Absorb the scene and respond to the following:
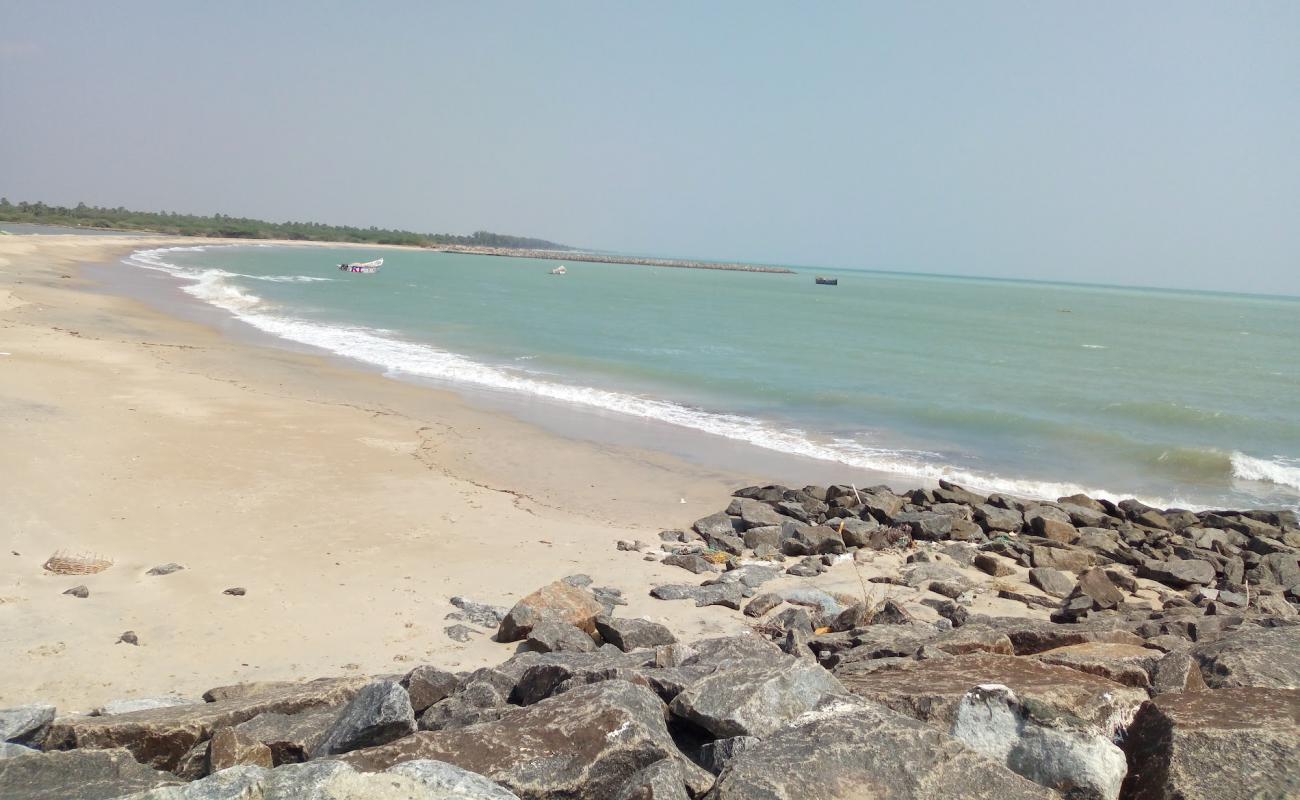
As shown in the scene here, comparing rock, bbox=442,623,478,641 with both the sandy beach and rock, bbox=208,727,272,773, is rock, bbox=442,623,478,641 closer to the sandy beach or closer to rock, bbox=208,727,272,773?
the sandy beach

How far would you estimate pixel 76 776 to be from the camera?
3691 millimetres

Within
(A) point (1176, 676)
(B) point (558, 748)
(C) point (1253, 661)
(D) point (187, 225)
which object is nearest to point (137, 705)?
(B) point (558, 748)

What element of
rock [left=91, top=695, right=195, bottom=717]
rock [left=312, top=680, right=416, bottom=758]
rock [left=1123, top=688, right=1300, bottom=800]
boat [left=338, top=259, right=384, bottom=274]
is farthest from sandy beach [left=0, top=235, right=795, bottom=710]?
boat [left=338, top=259, right=384, bottom=274]

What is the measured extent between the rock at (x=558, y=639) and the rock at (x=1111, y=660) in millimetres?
2866

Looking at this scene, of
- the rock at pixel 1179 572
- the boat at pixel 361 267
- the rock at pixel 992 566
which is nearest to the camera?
the rock at pixel 992 566

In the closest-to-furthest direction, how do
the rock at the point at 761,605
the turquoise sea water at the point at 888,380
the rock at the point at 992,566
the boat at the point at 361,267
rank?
the rock at the point at 761,605
the rock at the point at 992,566
the turquoise sea water at the point at 888,380
the boat at the point at 361,267

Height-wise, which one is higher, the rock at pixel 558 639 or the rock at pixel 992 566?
the rock at pixel 558 639

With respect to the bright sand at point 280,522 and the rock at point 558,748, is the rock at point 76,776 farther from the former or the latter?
the bright sand at point 280,522

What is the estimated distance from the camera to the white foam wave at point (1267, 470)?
52.6ft

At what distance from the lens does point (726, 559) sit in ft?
30.8

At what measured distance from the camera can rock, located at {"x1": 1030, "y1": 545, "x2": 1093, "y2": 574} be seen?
391 inches

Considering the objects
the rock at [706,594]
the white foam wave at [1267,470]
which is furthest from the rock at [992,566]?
the white foam wave at [1267,470]

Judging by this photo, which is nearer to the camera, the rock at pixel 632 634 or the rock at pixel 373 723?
the rock at pixel 373 723

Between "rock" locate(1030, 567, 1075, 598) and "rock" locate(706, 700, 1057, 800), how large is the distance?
20.7ft
